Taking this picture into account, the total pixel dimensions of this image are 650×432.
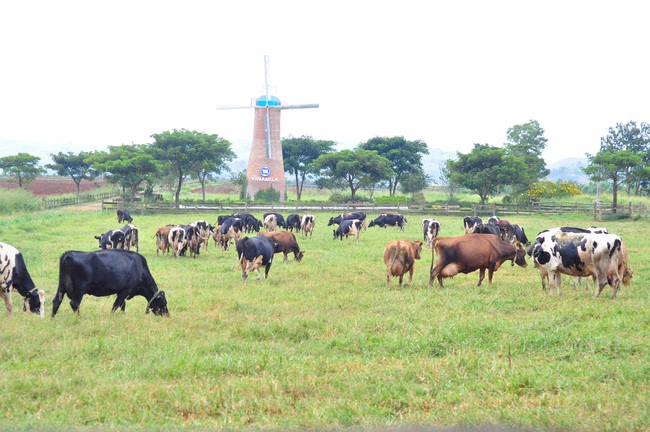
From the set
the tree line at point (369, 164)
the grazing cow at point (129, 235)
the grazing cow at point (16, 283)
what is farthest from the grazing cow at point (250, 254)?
the tree line at point (369, 164)

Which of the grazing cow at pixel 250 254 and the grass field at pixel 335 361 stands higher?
the grazing cow at pixel 250 254

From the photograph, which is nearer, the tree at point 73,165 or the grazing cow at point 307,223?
the grazing cow at point 307,223

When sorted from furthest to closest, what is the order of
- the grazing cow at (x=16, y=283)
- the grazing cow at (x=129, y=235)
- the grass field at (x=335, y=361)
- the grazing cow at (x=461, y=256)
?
the grazing cow at (x=129, y=235) → the grazing cow at (x=461, y=256) → the grazing cow at (x=16, y=283) → the grass field at (x=335, y=361)

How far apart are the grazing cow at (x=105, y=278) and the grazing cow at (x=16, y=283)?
0.50m

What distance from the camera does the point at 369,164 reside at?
193 feet

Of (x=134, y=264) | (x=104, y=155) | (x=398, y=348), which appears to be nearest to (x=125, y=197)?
(x=104, y=155)

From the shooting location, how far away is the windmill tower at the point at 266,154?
5934 centimetres

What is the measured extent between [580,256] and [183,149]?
50.6 meters

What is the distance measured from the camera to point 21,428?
16.5ft

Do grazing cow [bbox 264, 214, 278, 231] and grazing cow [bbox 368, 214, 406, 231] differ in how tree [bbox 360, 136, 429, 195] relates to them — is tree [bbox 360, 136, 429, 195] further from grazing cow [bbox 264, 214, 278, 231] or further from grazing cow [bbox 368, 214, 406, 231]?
grazing cow [bbox 264, 214, 278, 231]

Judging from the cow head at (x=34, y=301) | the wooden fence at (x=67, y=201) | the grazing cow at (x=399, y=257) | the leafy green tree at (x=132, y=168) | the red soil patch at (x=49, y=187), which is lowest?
the cow head at (x=34, y=301)

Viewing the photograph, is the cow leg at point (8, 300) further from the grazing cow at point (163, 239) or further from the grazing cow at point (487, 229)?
the grazing cow at point (487, 229)

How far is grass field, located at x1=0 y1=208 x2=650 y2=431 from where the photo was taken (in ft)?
17.8

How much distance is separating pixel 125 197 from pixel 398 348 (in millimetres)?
49531
